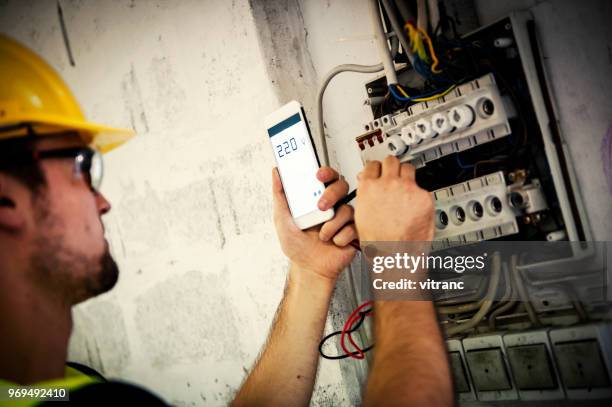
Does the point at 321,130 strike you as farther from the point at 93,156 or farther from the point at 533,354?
the point at 533,354

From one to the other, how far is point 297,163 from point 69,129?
52cm

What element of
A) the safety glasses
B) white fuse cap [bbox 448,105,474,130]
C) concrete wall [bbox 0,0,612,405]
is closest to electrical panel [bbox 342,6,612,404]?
white fuse cap [bbox 448,105,474,130]

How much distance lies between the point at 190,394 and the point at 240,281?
50 cm

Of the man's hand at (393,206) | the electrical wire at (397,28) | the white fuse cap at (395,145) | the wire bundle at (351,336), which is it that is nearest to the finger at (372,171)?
the man's hand at (393,206)

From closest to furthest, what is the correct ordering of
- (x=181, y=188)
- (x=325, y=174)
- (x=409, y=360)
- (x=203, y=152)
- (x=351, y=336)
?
(x=409, y=360)
(x=325, y=174)
(x=351, y=336)
(x=203, y=152)
(x=181, y=188)

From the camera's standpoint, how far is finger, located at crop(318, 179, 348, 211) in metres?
1.05

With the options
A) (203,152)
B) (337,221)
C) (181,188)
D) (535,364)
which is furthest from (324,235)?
(181,188)

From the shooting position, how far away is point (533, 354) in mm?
991

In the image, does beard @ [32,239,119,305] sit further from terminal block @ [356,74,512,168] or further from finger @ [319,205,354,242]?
terminal block @ [356,74,512,168]

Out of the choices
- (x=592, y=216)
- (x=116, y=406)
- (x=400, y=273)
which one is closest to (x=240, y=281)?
(x=400, y=273)

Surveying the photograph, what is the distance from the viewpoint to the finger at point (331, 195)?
1046 mm

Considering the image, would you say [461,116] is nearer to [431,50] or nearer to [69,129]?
[431,50]

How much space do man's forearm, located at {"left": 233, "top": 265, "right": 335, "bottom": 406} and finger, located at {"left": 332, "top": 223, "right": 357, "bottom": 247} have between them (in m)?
0.12

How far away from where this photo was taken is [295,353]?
1.16 m
